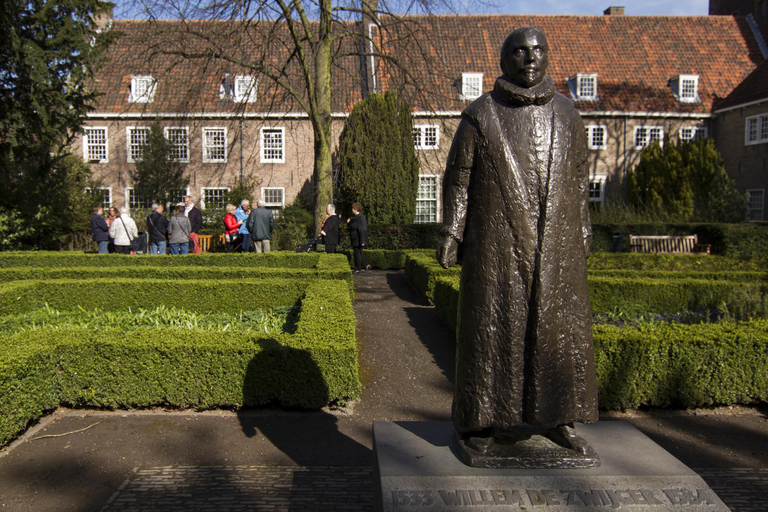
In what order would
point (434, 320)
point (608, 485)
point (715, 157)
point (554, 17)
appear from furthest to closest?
point (554, 17) → point (715, 157) → point (434, 320) → point (608, 485)

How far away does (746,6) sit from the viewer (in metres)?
28.9

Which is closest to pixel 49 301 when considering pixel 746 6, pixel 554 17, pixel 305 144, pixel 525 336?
pixel 525 336

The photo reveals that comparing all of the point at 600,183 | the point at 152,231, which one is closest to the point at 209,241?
the point at 152,231

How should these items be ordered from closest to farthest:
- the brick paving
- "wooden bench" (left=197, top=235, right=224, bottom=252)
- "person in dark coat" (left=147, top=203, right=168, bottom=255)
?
the brick paving
"person in dark coat" (left=147, top=203, right=168, bottom=255)
"wooden bench" (left=197, top=235, right=224, bottom=252)

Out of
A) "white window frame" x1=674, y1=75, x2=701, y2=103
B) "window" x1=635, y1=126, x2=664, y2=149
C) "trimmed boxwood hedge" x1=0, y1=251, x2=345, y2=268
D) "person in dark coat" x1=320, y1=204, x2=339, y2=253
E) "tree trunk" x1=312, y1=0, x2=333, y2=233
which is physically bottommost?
"trimmed boxwood hedge" x1=0, y1=251, x2=345, y2=268

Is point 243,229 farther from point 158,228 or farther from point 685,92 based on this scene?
point 685,92

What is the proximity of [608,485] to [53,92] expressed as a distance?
1449 cm

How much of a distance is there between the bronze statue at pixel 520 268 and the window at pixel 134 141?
2511cm

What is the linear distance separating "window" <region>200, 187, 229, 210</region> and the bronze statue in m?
22.9

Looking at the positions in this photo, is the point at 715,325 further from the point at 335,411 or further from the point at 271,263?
the point at 271,263

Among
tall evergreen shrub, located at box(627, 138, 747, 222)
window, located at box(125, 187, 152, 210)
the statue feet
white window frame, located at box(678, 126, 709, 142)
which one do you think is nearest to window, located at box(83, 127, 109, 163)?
Result: window, located at box(125, 187, 152, 210)

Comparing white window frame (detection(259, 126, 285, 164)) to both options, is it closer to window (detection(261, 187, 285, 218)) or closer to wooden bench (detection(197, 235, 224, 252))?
window (detection(261, 187, 285, 218))

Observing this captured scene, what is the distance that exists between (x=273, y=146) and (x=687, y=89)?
19169mm

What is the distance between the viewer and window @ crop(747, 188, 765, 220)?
23250 mm
